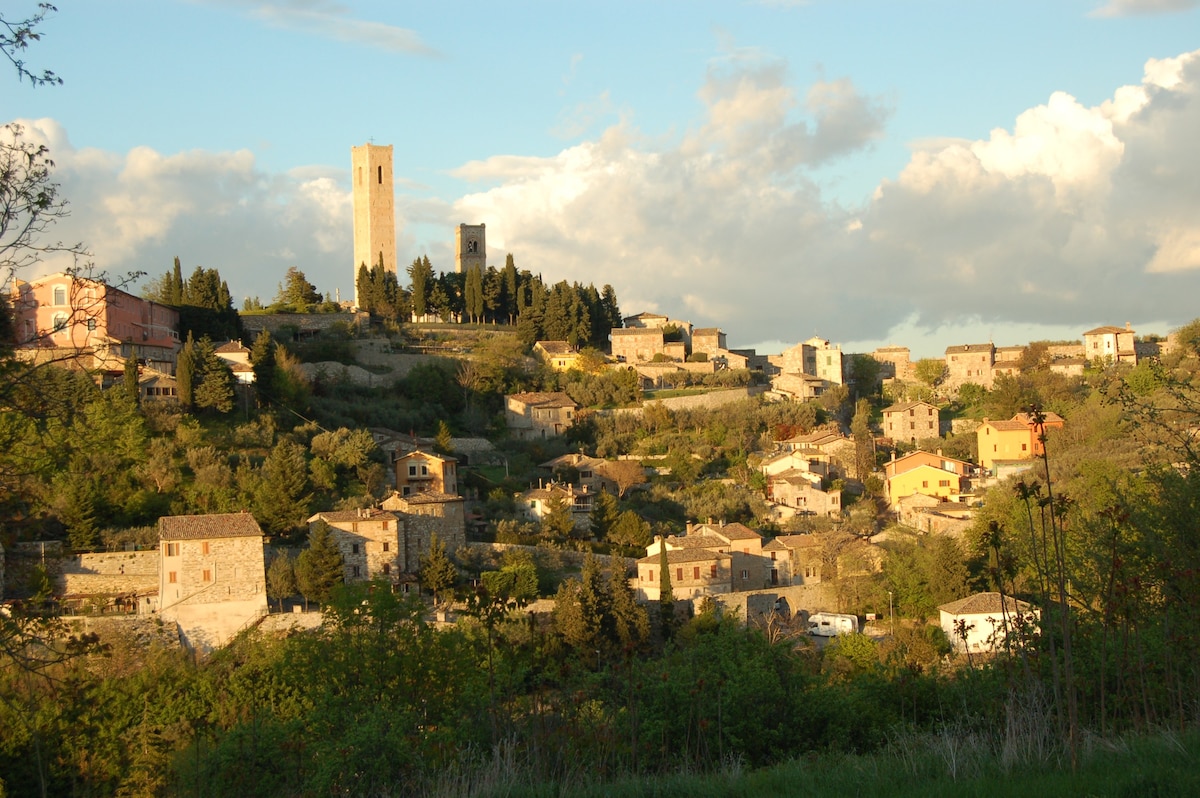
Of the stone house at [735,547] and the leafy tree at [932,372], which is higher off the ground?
the leafy tree at [932,372]

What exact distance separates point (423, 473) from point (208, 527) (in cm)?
997

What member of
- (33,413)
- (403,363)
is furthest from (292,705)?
(403,363)

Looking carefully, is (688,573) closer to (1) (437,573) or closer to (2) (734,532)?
(2) (734,532)

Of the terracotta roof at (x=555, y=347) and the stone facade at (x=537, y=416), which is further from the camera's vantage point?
the terracotta roof at (x=555, y=347)

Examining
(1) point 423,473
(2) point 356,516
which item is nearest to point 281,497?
(2) point 356,516

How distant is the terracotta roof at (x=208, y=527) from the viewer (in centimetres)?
2488

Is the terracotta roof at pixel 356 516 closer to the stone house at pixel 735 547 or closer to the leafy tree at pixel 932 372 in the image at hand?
the stone house at pixel 735 547

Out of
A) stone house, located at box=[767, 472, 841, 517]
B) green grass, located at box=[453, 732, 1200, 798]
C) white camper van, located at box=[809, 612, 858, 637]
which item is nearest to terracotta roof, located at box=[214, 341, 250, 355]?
stone house, located at box=[767, 472, 841, 517]

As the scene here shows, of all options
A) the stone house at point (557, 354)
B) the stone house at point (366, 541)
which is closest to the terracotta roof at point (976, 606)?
the stone house at point (366, 541)

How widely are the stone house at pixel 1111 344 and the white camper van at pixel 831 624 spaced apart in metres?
36.9

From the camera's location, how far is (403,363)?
163 feet

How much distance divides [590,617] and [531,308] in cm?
3241

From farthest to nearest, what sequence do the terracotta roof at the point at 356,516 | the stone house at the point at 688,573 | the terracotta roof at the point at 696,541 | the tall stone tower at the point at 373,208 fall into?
the tall stone tower at the point at 373,208 → the terracotta roof at the point at 696,541 → the stone house at the point at 688,573 → the terracotta roof at the point at 356,516

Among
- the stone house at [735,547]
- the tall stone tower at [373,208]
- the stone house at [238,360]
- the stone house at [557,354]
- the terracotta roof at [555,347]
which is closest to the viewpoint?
the stone house at [735,547]
